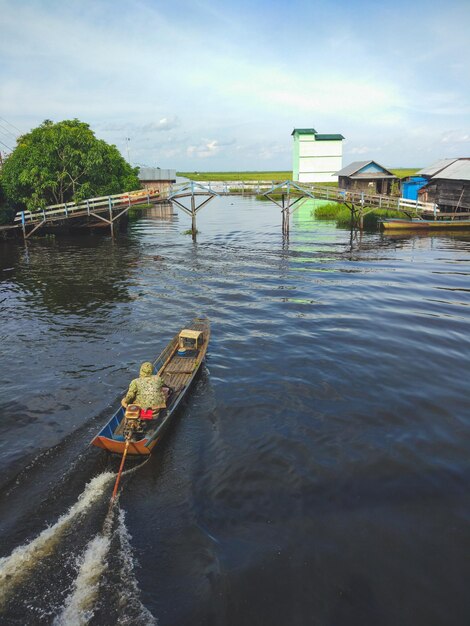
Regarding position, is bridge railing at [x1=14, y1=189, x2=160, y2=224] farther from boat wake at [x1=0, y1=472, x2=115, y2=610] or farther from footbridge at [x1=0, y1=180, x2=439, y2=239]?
boat wake at [x1=0, y1=472, x2=115, y2=610]

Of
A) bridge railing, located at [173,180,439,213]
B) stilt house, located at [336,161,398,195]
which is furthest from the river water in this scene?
stilt house, located at [336,161,398,195]

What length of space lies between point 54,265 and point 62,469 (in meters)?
24.6

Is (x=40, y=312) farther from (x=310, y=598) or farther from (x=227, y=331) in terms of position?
(x=310, y=598)

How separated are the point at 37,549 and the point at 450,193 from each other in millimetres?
50364

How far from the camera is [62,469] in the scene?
9.84m

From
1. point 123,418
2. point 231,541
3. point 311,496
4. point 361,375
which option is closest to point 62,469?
point 123,418

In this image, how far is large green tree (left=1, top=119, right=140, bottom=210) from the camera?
39938mm

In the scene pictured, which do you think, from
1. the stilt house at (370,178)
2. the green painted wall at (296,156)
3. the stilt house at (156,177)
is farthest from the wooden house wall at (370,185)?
the stilt house at (156,177)

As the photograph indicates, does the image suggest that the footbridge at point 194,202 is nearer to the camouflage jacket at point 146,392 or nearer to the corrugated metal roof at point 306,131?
the camouflage jacket at point 146,392

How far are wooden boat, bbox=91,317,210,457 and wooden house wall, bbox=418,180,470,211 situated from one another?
39532 mm

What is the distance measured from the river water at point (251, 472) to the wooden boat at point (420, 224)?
25.1 m

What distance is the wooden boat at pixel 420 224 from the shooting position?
1716 inches

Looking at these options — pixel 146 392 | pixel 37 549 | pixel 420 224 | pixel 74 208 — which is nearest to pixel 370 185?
pixel 420 224

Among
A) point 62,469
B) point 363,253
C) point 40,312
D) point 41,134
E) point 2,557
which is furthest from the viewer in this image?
point 41,134
